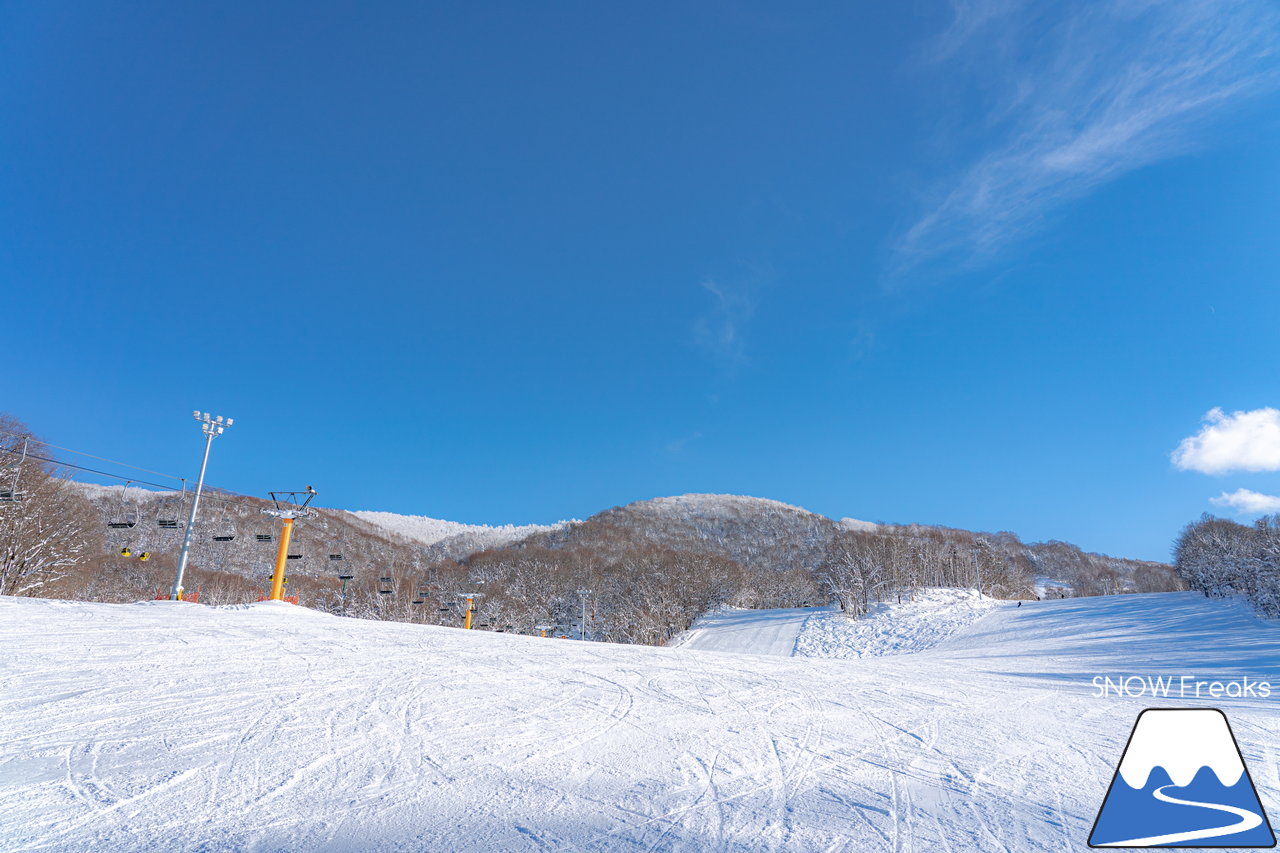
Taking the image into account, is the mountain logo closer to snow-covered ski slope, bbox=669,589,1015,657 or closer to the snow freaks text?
the snow freaks text

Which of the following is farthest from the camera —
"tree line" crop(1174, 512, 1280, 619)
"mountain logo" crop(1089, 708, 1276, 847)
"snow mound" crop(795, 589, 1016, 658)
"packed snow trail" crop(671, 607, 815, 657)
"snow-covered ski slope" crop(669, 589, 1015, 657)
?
"packed snow trail" crop(671, 607, 815, 657)

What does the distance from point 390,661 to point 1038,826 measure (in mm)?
10138

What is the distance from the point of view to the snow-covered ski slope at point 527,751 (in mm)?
3973

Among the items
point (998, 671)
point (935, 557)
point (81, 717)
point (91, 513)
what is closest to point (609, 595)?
point (935, 557)

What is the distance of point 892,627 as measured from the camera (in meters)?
39.1

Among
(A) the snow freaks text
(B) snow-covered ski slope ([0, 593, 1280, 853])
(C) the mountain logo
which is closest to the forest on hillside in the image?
(B) snow-covered ski slope ([0, 593, 1280, 853])

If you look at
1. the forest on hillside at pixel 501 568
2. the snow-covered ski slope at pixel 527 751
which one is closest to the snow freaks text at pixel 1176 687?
the snow-covered ski slope at pixel 527 751

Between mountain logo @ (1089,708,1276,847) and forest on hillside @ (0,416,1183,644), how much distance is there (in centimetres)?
2617

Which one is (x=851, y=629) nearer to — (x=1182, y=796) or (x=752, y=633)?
(x=752, y=633)

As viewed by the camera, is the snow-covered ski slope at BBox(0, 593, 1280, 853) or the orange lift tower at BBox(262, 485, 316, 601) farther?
the orange lift tower at BBox(262, 485, 316, 601)

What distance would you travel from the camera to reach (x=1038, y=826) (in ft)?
13.4

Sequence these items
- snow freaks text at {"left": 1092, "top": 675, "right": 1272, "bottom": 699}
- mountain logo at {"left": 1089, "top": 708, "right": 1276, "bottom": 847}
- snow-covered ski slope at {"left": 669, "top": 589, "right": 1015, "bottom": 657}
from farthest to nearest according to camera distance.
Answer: snow-covered ski slope at {"left": 669, "top": 589, "right": 1015, "bottom": 657} < snow freaks text at {"left": 1092, "top": 675, "right": 1272, "bottom": 699} < mountain logo at {"left": 1089, "top": 708, "right": 1276, "bottom": 847}

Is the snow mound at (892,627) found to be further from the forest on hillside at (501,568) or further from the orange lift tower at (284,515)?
the orange lift tower at (284,515)

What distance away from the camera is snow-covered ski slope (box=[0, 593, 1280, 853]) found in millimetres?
3973
